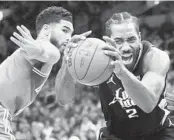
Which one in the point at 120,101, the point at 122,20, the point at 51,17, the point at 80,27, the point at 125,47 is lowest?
the point at 120,101

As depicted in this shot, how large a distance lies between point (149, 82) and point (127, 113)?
430mm

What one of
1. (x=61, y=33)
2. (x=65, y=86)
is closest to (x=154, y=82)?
(x=65, y=86)

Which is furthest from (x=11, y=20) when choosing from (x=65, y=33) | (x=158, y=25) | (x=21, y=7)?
(x=65, y=33)

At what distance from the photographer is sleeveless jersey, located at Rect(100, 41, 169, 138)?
3307mm

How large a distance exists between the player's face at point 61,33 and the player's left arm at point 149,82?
999 millimetres

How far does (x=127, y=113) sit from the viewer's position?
10.9 ft

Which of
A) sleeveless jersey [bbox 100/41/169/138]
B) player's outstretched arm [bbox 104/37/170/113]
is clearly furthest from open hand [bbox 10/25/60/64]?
player's outstretched arm [bbox 104/37/170/113]

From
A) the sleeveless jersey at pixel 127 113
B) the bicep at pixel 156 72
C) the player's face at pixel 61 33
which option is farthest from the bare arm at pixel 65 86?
the bicep at pixel 156 72

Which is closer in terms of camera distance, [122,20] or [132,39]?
[132,39]

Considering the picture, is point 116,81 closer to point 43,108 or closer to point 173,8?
point 43,108

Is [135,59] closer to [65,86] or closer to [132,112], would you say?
[132,112]

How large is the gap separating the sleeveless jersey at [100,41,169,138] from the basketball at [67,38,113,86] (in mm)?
391

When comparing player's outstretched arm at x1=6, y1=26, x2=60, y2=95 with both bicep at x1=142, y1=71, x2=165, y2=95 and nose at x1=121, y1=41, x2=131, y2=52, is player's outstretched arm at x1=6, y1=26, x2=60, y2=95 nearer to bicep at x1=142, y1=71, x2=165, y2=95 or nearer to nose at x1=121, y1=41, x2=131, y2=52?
nose at x1=121, y1=41, x2=131, y2=52

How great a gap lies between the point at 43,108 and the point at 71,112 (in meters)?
0.95
